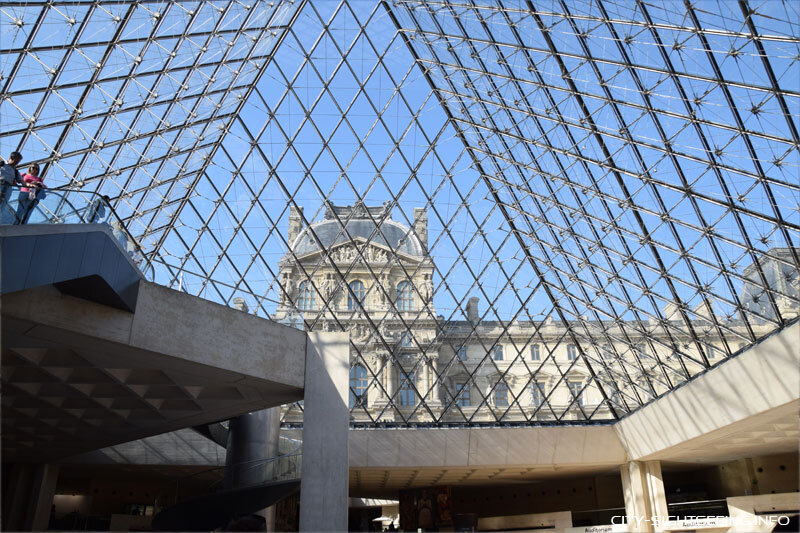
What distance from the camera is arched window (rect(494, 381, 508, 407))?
3616 centimetres

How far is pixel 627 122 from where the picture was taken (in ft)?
78.5

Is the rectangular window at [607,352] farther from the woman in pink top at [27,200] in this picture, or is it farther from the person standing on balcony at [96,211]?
the woman in pink top at [27,200]

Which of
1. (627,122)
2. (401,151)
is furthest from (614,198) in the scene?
(401,151)

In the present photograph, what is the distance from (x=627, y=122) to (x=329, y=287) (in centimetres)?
1785

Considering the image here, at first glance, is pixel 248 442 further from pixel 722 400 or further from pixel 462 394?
pixel 722 400

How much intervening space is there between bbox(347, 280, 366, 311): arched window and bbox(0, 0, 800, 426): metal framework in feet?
1.53

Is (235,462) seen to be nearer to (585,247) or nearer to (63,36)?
(63,36)

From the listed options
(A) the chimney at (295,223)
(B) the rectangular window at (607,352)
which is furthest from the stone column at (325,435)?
(B) the rectangular window at (607,352)

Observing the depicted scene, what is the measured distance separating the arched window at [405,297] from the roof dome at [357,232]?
200 cm

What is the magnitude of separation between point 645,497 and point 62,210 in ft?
93.6

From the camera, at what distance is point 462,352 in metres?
37.8

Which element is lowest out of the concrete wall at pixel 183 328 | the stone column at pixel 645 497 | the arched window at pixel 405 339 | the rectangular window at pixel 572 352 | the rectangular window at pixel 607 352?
the stone column at pixel 645 497

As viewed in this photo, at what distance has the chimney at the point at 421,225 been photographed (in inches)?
1512

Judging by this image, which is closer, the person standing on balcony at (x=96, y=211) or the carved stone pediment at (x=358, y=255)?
the person standing on balcony at (x=96, y=211)
